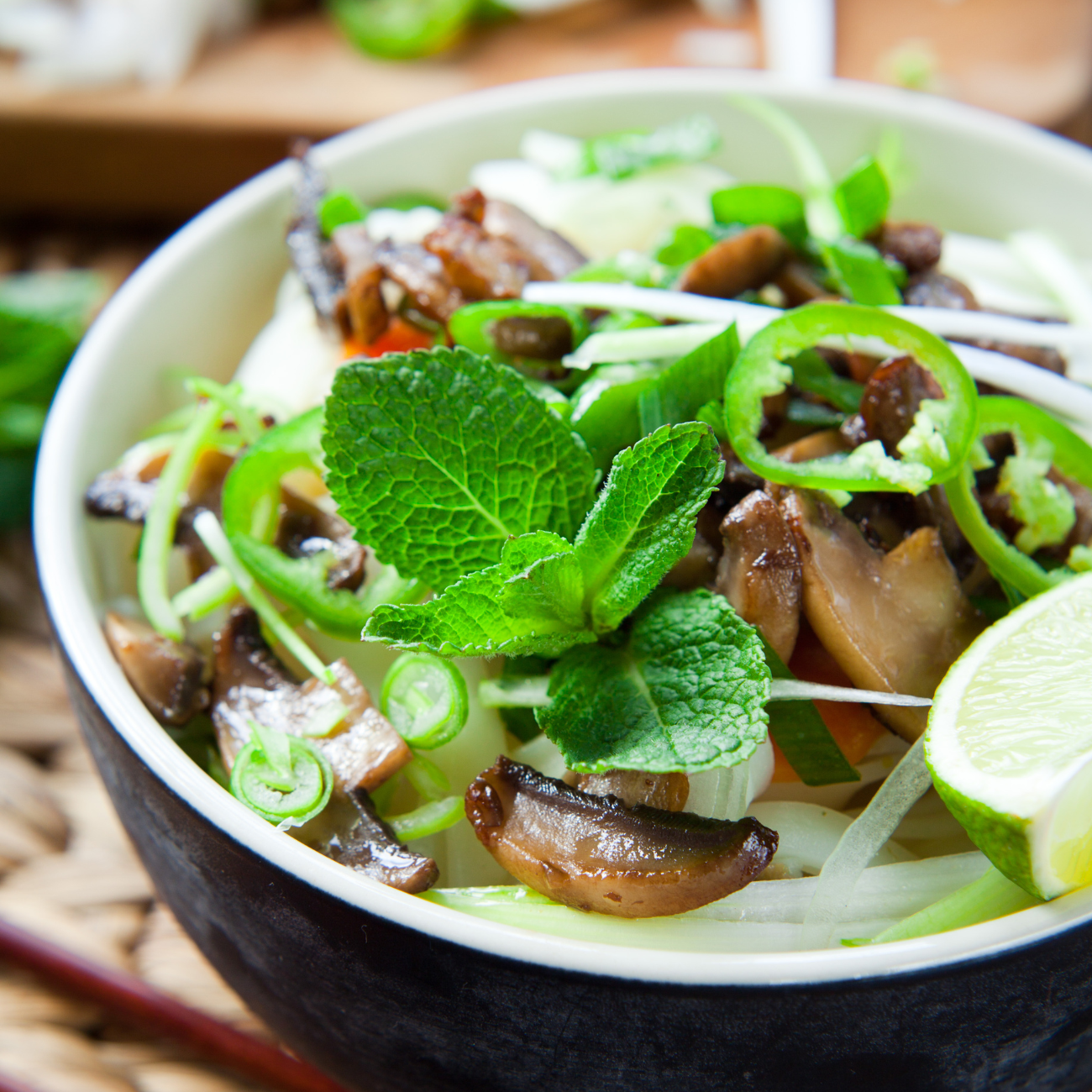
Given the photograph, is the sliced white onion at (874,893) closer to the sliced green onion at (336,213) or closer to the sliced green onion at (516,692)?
the sliced green onion at (516,692)

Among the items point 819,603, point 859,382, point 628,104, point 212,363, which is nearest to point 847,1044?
point 819,603

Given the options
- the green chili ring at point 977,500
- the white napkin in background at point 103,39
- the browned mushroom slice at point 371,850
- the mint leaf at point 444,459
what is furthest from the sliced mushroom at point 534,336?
the white napkin in background at point 103,39

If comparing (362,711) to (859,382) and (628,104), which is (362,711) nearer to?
(859,382)

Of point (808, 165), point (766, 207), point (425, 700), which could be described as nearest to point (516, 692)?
point (425, 700)

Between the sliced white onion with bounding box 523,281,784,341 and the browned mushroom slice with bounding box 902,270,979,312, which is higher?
the sliced white onion with bounding box 523,281,784,341

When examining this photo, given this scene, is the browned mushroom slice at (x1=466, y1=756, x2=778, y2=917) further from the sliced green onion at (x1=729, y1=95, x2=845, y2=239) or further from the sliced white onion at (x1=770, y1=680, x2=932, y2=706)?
the sliced green onion at (x1=729, y1=95, x2=845, y2=239)

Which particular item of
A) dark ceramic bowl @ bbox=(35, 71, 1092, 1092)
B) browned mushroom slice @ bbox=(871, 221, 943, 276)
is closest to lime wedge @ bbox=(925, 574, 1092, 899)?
dark ceramic bowl @ bbox=(35, 71, 1092, 1092)
